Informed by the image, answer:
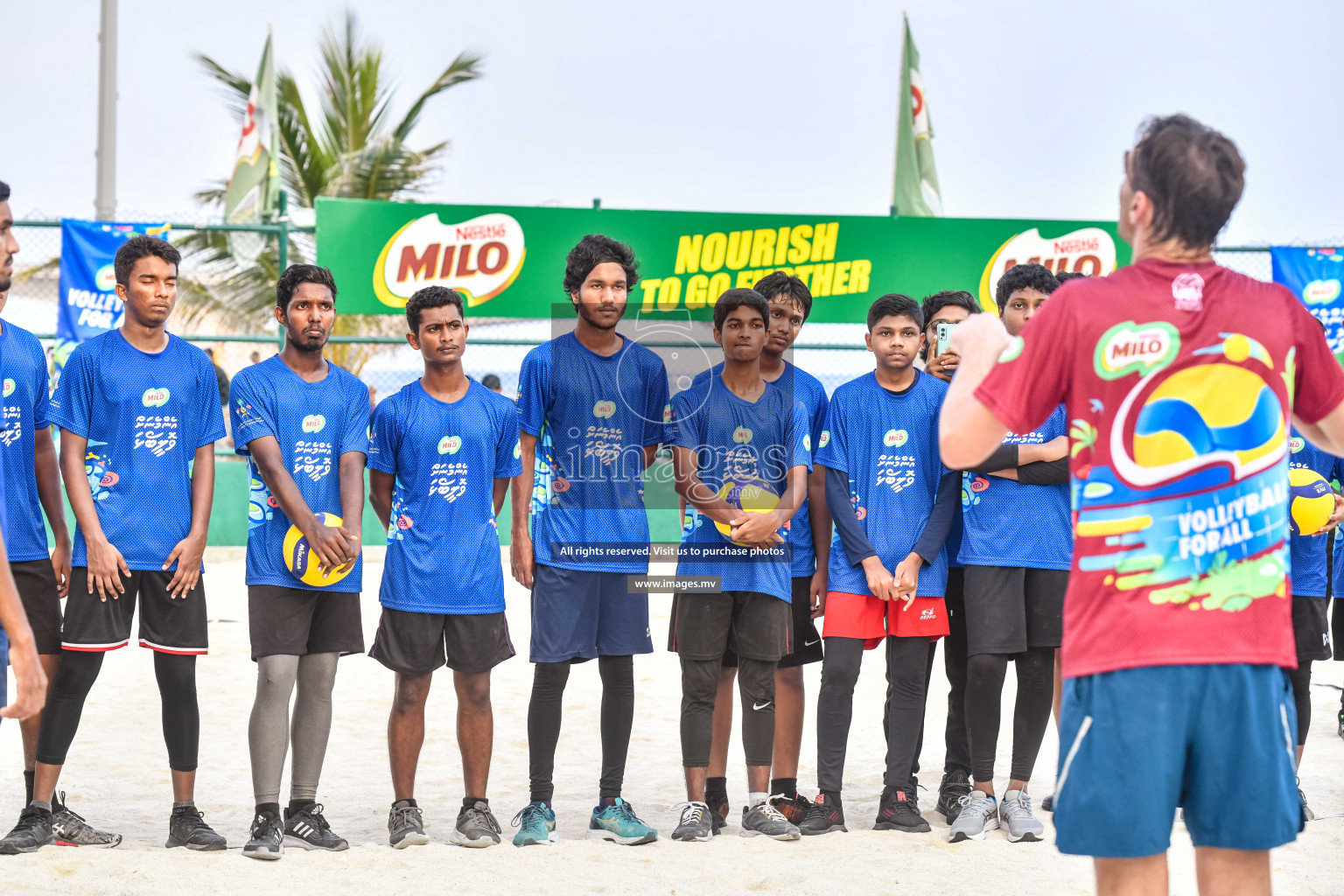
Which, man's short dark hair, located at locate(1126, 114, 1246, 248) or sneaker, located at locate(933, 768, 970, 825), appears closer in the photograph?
man's short dark hair, located at locate(1126, 114, 1246, 248)

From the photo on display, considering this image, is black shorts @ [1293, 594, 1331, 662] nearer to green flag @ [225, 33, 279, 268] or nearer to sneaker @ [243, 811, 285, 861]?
sneaker @ [243, 811, 285, 861]

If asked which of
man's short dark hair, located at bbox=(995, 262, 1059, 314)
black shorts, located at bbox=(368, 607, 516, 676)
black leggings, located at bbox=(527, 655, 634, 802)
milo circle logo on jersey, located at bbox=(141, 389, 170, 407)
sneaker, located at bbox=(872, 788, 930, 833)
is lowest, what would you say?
sneaker, located at bbox=(872, 788, 930, 833)

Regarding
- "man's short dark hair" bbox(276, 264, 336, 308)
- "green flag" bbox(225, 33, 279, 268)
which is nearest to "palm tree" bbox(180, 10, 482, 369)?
"green flag" bbox(225, 33, 279, 268)

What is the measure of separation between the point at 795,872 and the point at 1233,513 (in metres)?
2.21

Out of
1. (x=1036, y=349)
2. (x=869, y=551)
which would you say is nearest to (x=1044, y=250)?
(x=869, y=551)

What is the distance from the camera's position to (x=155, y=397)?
422 cm

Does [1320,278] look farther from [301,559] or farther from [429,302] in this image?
[301,559]

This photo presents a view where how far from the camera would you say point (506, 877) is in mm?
3748

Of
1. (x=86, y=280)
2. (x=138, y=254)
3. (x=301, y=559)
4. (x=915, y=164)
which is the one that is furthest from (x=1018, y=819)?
(x=915, y=164)

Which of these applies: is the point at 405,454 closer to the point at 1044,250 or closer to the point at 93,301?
the point at 93,301

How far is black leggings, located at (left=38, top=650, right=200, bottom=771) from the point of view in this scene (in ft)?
13.3

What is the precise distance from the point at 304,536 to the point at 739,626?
1.58 metres

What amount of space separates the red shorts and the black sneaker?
185 centimetres

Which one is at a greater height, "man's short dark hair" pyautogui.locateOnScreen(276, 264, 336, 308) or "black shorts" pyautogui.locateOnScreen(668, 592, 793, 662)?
"man's short dark hair" pyautogui.locateOnScreen(276, 264, 336, 308)
